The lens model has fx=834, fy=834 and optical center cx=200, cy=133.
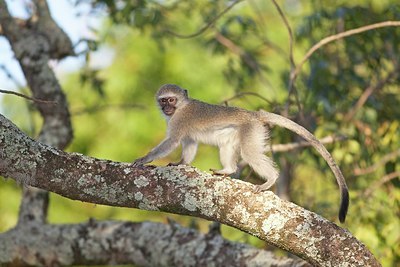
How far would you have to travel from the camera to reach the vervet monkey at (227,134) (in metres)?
5.40

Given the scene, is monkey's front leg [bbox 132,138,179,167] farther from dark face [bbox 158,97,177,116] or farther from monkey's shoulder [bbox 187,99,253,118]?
dark face [bbox 158,97,177,116]

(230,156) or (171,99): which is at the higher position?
(171,99)

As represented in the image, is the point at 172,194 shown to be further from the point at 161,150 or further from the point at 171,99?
the point at 171,99

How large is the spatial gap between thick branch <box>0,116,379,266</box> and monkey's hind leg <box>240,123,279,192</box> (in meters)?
1.06

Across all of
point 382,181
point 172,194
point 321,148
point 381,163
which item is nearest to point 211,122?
point 321,148

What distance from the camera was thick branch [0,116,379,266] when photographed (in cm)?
420

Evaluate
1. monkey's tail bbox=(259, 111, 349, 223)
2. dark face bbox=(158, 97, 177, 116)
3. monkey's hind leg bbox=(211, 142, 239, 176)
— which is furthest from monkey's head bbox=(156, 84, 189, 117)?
monkey's tail bbox=(259, 111, 349, 223)

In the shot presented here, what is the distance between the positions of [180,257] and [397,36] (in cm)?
279

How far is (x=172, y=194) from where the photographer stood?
4242 millimetres

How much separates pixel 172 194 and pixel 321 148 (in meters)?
1.36

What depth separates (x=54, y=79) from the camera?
7105 mm

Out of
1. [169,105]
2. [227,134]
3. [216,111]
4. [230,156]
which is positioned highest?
[169,105]

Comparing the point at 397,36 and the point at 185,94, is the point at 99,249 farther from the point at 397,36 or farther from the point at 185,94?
the point at 397,36

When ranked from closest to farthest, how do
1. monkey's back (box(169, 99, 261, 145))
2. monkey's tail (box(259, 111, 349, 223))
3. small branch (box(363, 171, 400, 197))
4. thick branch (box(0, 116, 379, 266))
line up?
thick branch (box(0, 116, 379, 266)) → monkey's tail (box(259, 111, 349, 223)) → monkey's back (box(169, 99, 261, 145)) → small branch (box(363, 171, 400, 197))
